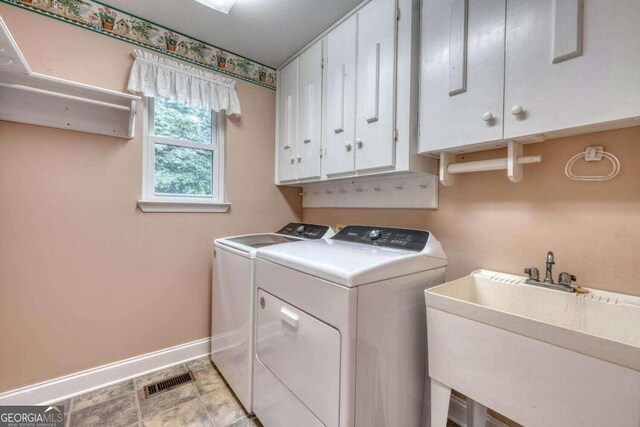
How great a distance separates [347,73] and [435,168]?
0.84 m

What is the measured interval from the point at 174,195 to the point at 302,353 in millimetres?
1643

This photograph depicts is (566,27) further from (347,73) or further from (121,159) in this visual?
(121,159)

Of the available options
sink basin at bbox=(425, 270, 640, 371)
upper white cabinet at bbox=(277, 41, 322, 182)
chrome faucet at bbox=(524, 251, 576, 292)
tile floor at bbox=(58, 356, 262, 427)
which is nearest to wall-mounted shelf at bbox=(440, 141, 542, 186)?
chrome faucet at bbox=(524, 251, 576, 292)

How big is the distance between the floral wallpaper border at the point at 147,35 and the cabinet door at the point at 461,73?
1571mm

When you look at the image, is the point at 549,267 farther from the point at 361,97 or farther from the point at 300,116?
the point at 300,116

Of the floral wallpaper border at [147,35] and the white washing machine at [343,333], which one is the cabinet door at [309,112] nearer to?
the floral wallpaper border at [147,35]

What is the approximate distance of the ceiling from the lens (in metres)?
1.77

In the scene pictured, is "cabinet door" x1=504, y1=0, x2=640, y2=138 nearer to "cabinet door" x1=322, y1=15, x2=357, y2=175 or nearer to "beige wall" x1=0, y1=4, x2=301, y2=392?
"cabinet door" x1=322, y1=15, x2=357, y2=175

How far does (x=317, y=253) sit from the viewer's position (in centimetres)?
140

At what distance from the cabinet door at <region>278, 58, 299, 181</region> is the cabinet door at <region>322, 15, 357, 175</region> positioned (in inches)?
16.9

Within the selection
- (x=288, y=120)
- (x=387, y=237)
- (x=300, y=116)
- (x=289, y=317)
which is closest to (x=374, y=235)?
(x=387, y=237)

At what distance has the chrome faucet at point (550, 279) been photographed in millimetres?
1163

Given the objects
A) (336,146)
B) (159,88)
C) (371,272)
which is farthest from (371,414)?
(159,88)

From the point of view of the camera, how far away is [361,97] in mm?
1690
